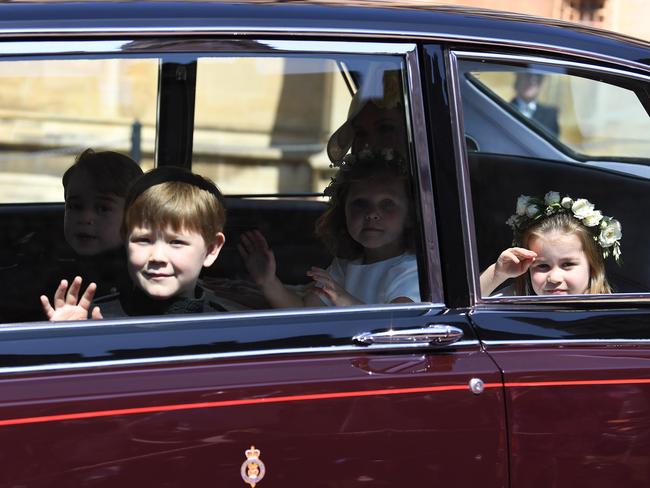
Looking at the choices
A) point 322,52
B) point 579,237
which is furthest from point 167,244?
point 579,237

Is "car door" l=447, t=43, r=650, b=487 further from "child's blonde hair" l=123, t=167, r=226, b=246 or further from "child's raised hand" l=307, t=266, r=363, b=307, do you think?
"child's blonde hair" l=123, t=167, r=226, b=246

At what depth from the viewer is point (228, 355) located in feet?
7.72

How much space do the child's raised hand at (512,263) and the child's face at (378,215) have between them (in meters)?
0.23

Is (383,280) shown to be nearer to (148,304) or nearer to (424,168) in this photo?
(424,168)

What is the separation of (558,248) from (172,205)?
942mm

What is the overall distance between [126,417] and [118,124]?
10.2 meters

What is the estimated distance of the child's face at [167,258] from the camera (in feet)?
8.83

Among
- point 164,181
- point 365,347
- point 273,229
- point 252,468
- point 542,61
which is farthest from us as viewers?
point 273,229

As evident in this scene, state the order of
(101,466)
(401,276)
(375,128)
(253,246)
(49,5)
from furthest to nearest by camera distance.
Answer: (253,246)
(375,128)
(401,276)
(49,5)
(101,466)

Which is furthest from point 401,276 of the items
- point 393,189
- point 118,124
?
point 118,124

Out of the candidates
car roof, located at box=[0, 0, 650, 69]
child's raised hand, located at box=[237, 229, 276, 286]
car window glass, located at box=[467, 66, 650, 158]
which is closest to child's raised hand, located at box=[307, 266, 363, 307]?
child's raised hand, located at box=[237, 229, 276, 286]

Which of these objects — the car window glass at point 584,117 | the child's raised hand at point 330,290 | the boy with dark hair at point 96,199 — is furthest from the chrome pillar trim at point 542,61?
the car window glass at point 584,117

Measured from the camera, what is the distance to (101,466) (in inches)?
87.5

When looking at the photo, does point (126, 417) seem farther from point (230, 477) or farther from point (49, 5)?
point (49, 5)
